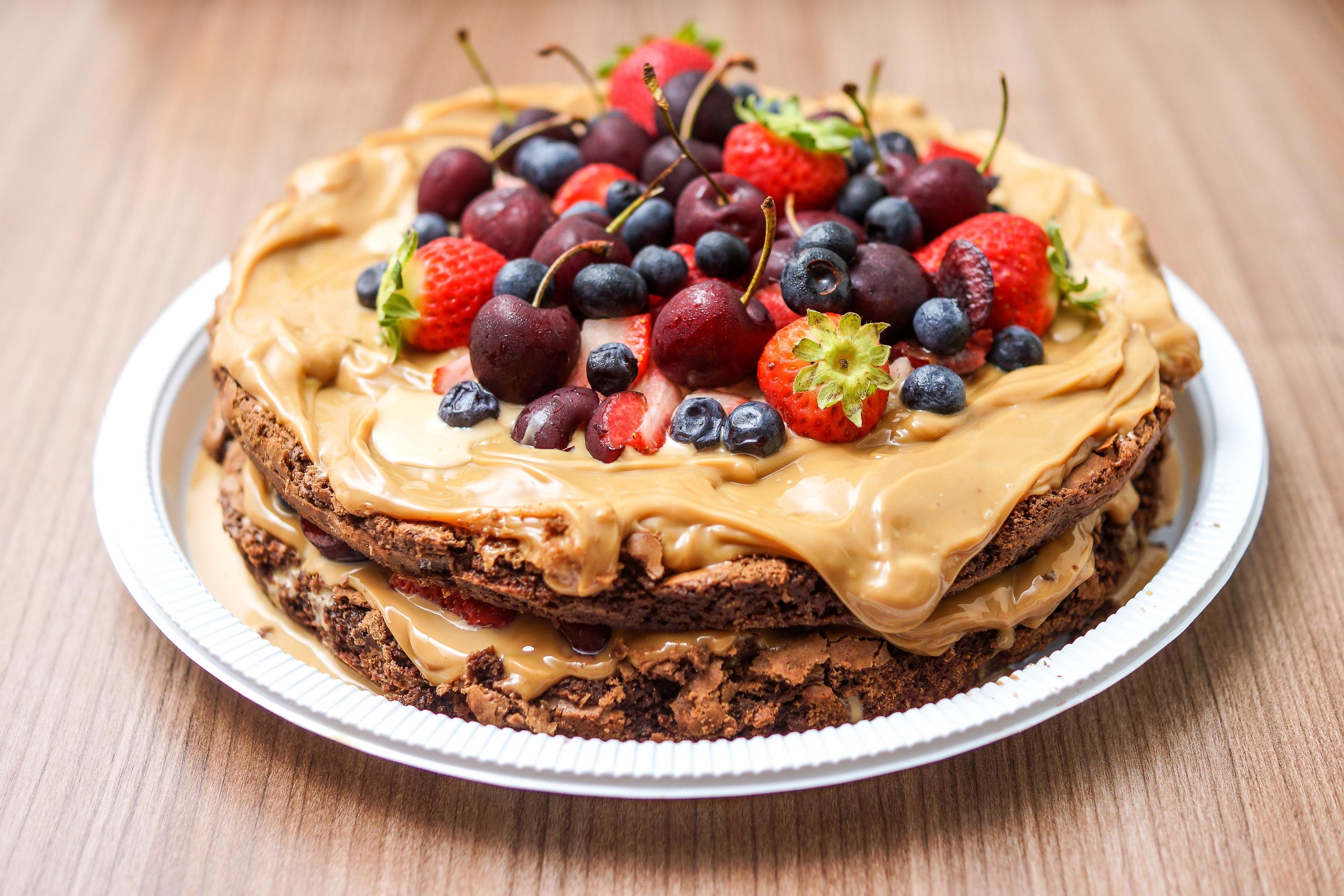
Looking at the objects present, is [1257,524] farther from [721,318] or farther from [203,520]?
[203,520]

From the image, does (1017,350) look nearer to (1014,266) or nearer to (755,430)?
(1014,266)

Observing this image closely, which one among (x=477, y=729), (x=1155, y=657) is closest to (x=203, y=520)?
(x=477, y=729)

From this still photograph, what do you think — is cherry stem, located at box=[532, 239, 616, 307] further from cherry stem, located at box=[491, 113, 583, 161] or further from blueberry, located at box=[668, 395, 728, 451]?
cherry stem, located at box=[491, 113, 583, 161]

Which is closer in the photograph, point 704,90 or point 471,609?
point 471,609

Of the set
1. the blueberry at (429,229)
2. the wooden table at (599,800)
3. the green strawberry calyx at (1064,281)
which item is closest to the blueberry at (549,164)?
the blueberry at (429,229)

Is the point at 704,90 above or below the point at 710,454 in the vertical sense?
above

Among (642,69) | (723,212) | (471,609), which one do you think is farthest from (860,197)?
(471,609)
